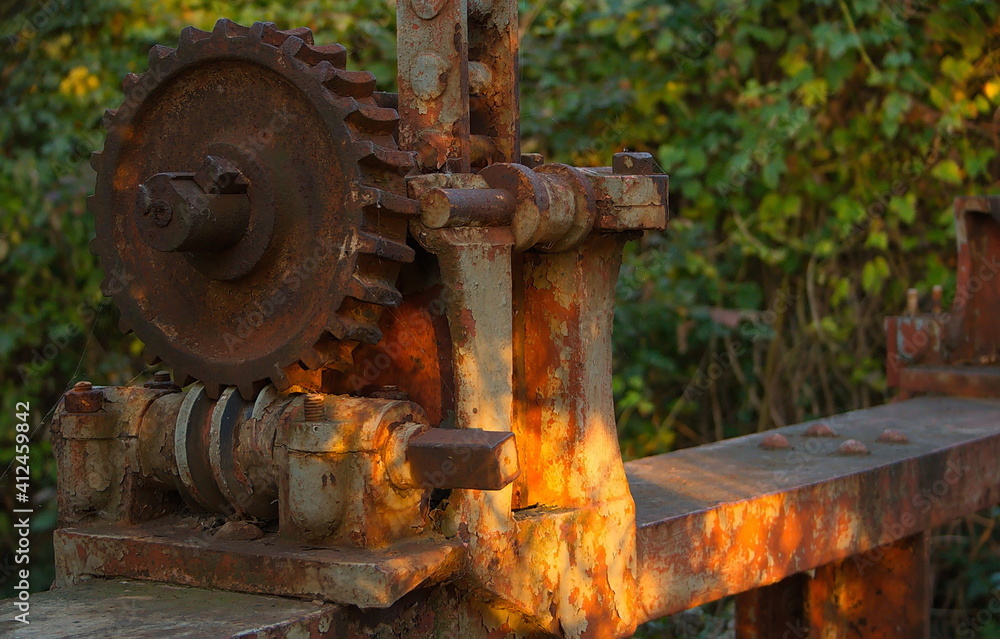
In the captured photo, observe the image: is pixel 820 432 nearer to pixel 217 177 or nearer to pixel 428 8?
pixel 428 8

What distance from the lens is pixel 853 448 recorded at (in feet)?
10.7

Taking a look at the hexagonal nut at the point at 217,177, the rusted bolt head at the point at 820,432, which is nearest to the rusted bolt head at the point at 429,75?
the hexagonal nut at the point at 217,177

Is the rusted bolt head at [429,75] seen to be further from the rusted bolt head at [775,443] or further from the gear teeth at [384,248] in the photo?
the rusted bolt head at [775,443]

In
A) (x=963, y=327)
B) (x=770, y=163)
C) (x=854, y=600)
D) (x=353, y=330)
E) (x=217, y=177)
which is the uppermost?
(x=770, y=163)

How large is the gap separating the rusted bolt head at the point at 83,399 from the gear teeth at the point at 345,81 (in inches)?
27.3

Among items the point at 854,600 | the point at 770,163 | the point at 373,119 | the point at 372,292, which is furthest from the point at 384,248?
the point at 770,163

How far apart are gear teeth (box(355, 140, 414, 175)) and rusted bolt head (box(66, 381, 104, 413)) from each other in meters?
0.67

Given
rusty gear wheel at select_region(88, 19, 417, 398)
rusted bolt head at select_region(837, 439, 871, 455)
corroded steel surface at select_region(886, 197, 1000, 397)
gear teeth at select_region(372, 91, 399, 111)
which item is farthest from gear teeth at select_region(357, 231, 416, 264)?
corroded steel surface at select_region(886, 197, 1000, 397)

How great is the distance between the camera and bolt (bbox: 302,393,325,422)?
204 cm

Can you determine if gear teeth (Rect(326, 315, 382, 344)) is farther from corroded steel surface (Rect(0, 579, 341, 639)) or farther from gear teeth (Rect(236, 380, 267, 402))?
corroded steel surface (Rect(0, 579, 341, 639))

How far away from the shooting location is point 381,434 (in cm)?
204

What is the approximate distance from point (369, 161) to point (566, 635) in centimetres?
92

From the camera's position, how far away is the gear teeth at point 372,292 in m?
2.02

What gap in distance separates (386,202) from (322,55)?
0.94 ft
